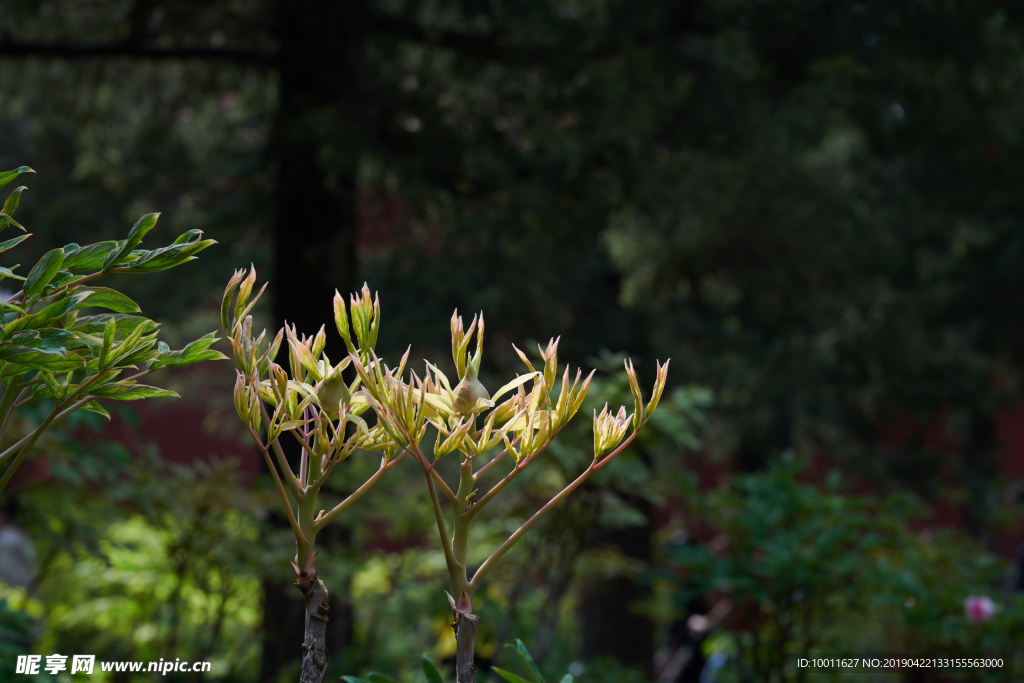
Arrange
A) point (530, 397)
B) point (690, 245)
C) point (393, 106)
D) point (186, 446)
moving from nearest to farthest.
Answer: point (530, 397)
point (393, 106)
point (690, 245)
point (186, 446)

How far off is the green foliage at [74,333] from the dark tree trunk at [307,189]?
253cm

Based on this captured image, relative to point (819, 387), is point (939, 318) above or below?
above

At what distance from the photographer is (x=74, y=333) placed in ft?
3.19

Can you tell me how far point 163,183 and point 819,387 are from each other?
259 inches

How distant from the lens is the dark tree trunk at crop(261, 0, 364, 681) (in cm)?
367

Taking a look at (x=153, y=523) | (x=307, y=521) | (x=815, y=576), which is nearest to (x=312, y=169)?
(x=153, y=523)

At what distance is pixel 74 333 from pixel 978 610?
10.5 ft

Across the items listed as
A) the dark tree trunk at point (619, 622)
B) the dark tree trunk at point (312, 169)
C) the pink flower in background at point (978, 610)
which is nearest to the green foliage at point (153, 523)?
the dark tree trunk at point (312, 169)

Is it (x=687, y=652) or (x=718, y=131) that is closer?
(x=718, y=131)

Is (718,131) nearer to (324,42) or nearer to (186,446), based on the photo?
(324,42)

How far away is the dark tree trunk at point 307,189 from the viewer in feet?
12.0

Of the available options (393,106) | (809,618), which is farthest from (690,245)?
(809,618)

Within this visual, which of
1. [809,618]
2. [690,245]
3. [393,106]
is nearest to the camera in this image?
[809,618]

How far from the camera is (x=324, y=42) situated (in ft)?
12.7
